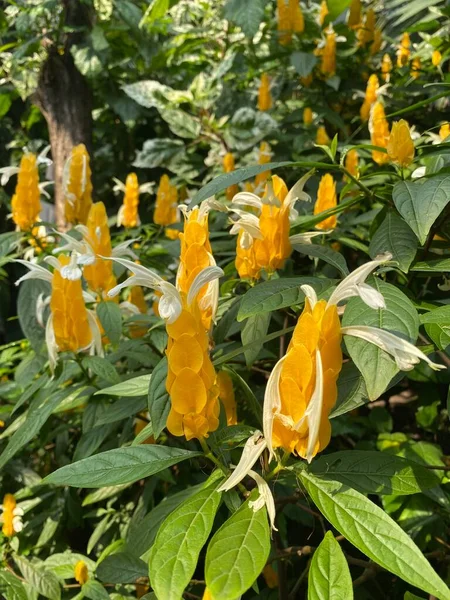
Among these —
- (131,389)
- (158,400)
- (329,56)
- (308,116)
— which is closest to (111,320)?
(131,389)

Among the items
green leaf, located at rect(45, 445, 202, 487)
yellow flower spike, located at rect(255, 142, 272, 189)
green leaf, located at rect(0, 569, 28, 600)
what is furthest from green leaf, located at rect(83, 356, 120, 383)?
yellow flower spike, located at rect(255, 142, 272, 189)

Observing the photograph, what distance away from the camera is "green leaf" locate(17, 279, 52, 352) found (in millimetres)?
1461

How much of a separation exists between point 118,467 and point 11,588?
2.61 feet

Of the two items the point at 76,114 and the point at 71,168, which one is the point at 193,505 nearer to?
the point at 71,168

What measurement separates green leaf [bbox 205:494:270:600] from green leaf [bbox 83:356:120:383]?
50 cm

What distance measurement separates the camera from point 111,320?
122cm

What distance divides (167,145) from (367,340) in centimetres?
217

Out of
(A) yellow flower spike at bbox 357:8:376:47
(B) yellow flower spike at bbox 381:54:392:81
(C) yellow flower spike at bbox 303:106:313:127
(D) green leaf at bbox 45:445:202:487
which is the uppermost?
(A) yellow flower spike at bbox 357:8:376:47

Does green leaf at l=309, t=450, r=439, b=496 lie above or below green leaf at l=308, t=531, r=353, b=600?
above

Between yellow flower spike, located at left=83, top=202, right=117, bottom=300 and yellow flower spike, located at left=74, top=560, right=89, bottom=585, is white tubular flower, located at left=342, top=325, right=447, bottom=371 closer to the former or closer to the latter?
yellow flower spike, located at left=83, top=202, right=117, bottom=300

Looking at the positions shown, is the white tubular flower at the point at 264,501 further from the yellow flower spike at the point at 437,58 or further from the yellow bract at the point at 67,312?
the yellow flower spike at the point at 437,58

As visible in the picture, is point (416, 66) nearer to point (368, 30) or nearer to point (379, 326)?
point (368, 30)

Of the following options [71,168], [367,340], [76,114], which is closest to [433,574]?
[367,340]

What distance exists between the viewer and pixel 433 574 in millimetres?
540
